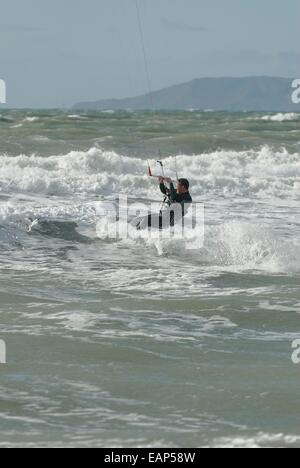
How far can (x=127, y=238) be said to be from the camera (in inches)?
649

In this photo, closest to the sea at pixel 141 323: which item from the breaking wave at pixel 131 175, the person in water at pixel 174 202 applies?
the breaking wave at pixel 131 175

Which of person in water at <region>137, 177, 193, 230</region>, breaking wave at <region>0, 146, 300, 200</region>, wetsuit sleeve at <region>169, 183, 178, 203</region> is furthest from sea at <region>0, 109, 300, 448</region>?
wetsuit sleeve at <region>169, 183, 178, 203</region>

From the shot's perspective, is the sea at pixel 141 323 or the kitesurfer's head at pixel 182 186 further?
the kitesurfer's head at pixel 182 186

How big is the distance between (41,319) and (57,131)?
1046 inches

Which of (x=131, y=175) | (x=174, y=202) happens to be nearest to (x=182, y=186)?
(x=174, y=202)

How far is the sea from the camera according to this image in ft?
22.4

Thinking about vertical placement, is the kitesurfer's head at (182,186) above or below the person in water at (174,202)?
above

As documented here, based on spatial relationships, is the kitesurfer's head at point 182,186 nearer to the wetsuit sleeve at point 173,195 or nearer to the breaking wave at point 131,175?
the wetsuit sleeve at point 173,195

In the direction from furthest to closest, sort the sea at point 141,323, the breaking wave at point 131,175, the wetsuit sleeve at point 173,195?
the breaking wave at point 131,175 → the wetsuit sleeve at point 173,195 → the sea at point 141,323

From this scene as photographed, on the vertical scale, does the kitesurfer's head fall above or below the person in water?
above

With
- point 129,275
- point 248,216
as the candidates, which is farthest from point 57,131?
point 129,275

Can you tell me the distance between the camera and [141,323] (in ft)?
32.7

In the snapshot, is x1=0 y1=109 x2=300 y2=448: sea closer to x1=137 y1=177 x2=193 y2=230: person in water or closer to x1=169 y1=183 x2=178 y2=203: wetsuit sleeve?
x1=137 y1=177 x2=193 y2=230: person in water

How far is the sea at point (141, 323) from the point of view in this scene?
6.83 m
